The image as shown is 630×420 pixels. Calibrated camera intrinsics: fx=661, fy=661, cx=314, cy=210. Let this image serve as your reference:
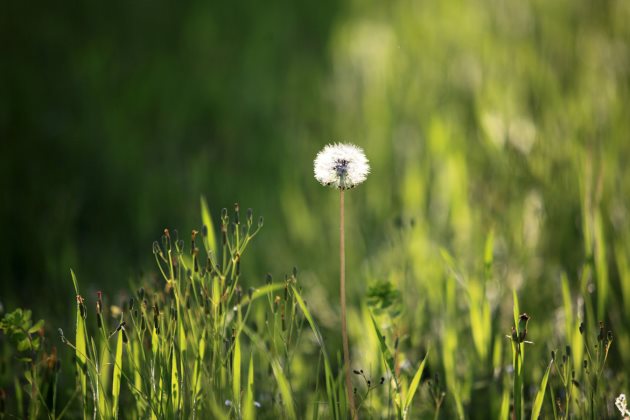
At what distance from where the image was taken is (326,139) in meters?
3.06

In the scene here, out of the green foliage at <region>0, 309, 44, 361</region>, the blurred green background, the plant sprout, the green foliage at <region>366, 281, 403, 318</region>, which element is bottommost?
the green foliage at <region>0, 309, 44, 361</region>

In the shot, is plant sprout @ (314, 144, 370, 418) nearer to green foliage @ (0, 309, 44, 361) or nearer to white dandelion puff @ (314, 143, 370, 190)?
white dandelion puff @ (314, 143, 370, 190)

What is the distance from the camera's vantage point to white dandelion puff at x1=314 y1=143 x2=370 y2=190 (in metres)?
1.20

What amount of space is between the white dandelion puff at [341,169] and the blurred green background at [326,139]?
58 cm

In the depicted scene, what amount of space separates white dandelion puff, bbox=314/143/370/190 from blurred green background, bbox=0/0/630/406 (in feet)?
1.91

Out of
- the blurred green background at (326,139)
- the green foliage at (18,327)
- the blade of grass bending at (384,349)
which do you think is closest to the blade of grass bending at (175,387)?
the green foliage at (18,327)

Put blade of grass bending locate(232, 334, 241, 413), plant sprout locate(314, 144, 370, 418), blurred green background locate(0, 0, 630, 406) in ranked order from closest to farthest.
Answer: plant sprout locate(314, 144, 370, 418), blade of grass bending locate(232, 334, 241, 413), blurred green background locate(0, 0, 630, 406)

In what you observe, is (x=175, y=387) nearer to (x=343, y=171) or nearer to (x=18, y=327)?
(x=18, y=327)

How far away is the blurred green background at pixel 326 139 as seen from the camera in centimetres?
213

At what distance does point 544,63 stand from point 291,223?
5.51 ft

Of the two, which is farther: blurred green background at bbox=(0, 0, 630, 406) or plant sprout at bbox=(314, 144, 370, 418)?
blurred green background at bbox=(0, 0, 630, 406)

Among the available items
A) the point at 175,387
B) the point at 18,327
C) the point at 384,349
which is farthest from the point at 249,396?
the point at 18,327

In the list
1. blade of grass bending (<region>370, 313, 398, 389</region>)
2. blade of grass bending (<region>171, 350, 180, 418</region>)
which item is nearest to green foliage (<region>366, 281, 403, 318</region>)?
blade of grass bending (<region>370, 313, 398, 389</region>)

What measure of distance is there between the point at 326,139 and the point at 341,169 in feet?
6.11
